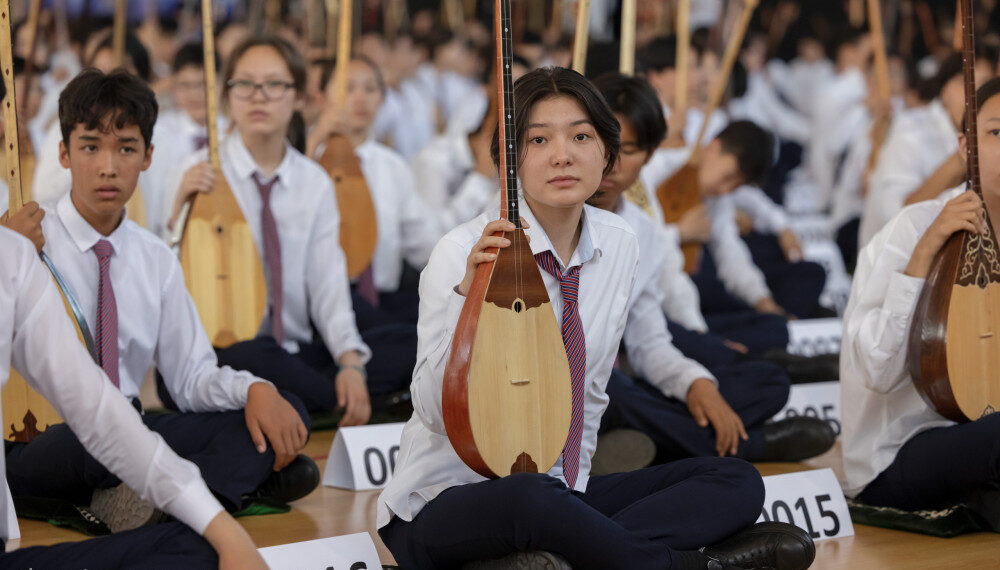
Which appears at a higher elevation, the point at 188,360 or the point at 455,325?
the point at 455,325

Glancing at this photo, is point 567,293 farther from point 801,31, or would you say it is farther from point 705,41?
point 801,31

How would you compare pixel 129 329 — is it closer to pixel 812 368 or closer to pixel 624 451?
pixel 624 451

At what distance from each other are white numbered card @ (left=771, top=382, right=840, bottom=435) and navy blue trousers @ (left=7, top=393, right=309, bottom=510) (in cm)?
149

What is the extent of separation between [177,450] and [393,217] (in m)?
1.92

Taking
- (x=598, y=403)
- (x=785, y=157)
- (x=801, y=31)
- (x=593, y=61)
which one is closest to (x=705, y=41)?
(x=785, y=157)

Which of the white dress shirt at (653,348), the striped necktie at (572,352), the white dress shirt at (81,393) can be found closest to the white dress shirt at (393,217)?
the white dress shirt at (653,348)

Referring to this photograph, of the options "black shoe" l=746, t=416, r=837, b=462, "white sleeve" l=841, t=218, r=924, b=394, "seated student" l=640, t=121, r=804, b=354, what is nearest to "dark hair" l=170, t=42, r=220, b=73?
"seated student" l=640, t=121, r=804, b=354

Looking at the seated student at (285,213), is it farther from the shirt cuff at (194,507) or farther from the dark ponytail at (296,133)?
the shirt cuff at (194,507)

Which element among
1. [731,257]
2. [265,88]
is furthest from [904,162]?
[265,88]

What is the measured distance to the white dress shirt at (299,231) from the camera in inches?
131

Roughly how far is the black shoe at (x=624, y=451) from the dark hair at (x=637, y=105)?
667 millimetres

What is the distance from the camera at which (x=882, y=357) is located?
242cm

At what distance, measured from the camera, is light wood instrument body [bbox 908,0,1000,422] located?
7.84 ft

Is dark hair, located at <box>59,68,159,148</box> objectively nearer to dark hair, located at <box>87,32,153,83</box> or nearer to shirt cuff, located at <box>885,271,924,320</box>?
shirt cuff, located at <box>885,271,924,320</box>
